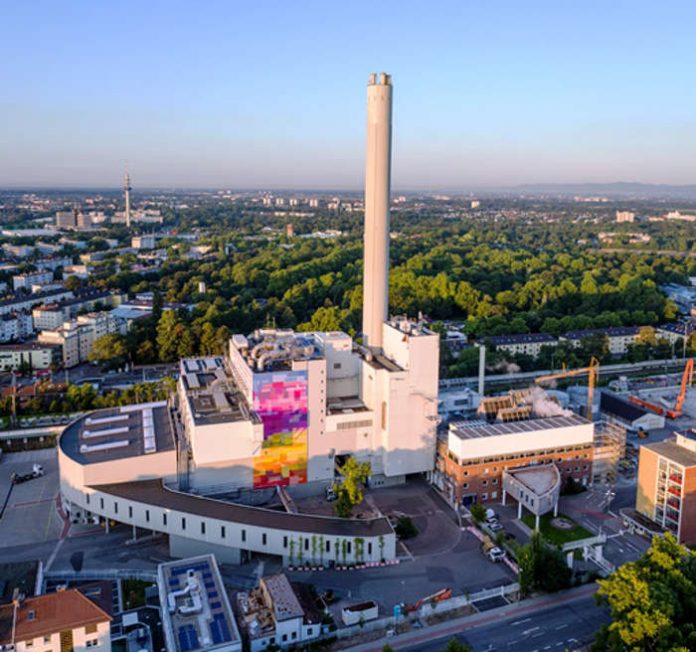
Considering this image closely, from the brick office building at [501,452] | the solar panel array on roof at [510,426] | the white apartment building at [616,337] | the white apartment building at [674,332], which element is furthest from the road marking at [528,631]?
the white apartment building at [674,332]

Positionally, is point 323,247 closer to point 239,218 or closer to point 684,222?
point 239,218

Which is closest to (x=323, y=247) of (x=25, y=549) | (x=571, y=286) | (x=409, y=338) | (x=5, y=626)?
(x=571, y=286)

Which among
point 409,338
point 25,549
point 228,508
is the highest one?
point 409,338

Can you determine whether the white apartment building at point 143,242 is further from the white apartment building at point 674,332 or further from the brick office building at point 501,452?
the brick office building at point 501,452

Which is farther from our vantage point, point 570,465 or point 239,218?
point 239,218

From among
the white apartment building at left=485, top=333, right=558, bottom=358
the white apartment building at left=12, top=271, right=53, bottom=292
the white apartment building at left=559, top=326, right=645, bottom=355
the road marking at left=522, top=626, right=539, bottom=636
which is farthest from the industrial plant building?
the white apartment building at left=12, top=271, right=53, bottom=292

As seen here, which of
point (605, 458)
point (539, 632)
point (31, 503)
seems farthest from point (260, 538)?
point (605, 458)
